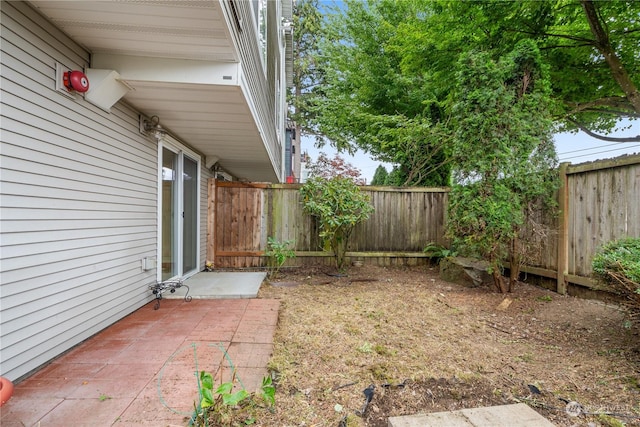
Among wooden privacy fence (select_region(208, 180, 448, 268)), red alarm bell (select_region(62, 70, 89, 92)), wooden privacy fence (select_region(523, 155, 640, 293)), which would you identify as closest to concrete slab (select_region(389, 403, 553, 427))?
wooden privacy fence (select_region(523, 155, 640, 293))

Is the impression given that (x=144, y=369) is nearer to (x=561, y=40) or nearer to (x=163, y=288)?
(x=163, y=288)

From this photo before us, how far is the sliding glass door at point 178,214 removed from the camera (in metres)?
4.08

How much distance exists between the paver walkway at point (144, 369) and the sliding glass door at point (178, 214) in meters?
1.16

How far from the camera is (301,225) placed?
229 inches

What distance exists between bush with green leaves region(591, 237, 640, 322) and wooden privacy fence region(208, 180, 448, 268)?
3481 millimetres

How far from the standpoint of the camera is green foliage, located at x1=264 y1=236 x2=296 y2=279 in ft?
16.8

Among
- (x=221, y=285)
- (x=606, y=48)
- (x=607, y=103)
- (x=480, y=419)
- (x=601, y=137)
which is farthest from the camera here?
(x=601, y=137)

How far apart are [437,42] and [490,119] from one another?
3212mm

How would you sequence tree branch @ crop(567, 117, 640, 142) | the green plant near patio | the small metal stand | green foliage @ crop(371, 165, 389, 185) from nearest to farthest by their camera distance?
the green plant near patio < the small metal stand < tree branch @ crop(567, 117, 640, 142) < green foliage @ crop(371, 165, 389, 185)

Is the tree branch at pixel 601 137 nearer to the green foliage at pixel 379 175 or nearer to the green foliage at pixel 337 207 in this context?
the green foliage at pixel 337 207

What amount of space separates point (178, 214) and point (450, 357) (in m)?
3.85

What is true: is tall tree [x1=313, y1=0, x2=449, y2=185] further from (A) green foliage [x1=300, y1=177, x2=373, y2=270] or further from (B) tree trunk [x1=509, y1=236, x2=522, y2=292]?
(B) tree trunk [x1=509, y1=236, x2=522, y2=292]

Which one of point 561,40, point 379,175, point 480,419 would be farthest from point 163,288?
point 379,175

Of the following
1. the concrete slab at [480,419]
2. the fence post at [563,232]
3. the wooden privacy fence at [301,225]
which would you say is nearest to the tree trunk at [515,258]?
the fence post at [563,232]
